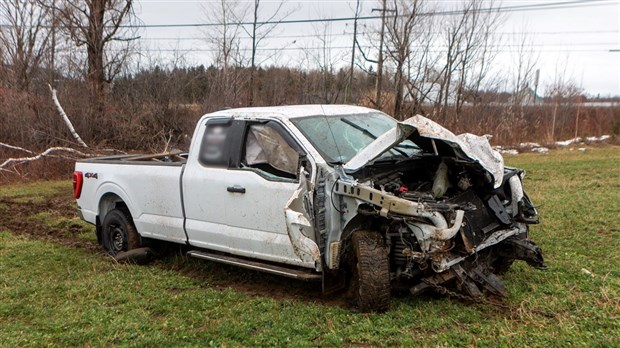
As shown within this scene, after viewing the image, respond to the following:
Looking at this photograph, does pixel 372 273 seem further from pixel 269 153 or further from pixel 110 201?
pixel 110 201

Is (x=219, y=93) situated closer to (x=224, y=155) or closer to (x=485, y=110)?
(x=485, y=110)

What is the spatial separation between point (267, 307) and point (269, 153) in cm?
148

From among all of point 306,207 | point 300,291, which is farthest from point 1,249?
point 306,207

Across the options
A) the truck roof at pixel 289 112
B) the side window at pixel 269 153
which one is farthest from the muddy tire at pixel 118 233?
the side window at pixel 269 153

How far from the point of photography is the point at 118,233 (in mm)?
6934

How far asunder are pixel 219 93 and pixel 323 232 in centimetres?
1689

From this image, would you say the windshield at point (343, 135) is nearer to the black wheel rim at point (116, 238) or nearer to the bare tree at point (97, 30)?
the black wheel rim at point (116, 238)

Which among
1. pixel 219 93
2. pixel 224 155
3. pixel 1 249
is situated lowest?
pixel 1 249

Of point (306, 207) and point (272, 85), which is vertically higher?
point (272, 85)

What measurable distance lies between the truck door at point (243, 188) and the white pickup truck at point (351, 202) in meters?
0.01

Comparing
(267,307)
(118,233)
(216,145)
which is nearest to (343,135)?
(216,145)

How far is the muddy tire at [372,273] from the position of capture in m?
4.43

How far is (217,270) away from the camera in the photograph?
6.27 meters

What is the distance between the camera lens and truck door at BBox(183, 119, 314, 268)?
5.00 meters
